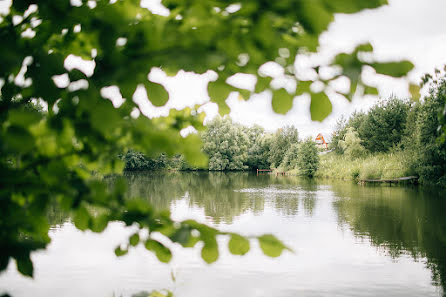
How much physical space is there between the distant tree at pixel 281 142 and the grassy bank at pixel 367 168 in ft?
46.6

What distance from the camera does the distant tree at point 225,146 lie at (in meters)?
55.4

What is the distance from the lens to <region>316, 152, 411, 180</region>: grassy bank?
25969 millimetres

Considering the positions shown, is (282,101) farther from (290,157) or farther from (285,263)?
(290,157)

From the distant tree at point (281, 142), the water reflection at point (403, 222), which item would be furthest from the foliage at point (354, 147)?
the water reflection at point (403, 222)

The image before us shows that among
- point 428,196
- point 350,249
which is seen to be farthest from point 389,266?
point 428,196

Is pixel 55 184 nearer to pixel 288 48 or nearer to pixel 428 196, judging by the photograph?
pixel 288 48

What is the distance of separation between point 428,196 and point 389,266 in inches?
450

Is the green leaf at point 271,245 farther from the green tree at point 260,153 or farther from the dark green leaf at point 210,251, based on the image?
the green tree at point 260,153

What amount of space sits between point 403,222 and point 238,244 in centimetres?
1283

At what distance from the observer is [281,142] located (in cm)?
5166

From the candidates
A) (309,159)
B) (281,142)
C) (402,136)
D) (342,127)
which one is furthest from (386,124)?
(281,142)

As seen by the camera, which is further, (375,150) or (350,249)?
(375,150)

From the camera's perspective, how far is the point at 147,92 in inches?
34.2

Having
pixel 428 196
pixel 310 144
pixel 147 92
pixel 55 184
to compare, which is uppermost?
pixel 147 92
